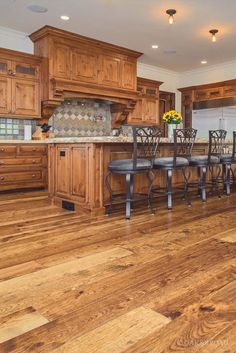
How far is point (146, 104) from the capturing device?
7605 mm

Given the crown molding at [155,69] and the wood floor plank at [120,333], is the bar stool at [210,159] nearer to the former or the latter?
the wood floor plank at [120,333]

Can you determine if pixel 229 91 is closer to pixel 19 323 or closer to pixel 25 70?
pixel 25 70

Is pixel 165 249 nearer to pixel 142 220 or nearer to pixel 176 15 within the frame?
pixel 142 220

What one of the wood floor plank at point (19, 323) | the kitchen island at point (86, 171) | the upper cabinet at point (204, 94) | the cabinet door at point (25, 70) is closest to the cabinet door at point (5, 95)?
the cabinet door at point (25, 70)

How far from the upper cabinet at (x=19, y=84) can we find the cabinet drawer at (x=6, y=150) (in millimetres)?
591

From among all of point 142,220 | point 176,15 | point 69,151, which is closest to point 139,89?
point 176,15

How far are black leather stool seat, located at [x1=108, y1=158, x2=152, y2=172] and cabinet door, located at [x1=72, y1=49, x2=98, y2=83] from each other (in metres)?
2.84

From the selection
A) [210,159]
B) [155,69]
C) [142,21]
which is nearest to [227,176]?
[210,159]

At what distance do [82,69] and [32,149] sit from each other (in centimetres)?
177

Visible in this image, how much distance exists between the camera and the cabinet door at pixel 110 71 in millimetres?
6156

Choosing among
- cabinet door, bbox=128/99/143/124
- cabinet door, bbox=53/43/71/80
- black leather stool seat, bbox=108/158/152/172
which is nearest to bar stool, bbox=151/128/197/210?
black leather stool seat, bbox=108/158/152/172

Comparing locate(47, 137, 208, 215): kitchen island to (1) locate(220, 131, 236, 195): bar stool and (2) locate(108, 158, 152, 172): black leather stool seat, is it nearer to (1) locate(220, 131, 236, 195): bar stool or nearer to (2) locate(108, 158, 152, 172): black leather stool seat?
(2) locate(108, 158, 152, 172): black leather stool seat

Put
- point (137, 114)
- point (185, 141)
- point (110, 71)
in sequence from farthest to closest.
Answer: point (137, 114) < point (110, 71) < point (185, 141)

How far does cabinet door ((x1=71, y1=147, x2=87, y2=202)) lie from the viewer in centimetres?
364
